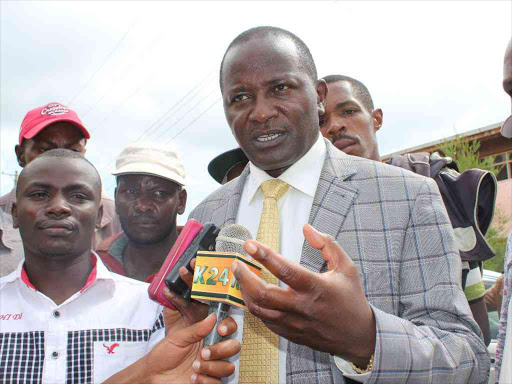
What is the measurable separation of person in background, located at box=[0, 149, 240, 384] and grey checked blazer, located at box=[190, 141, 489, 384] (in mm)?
661

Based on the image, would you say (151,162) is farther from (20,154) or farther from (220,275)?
(220,275)

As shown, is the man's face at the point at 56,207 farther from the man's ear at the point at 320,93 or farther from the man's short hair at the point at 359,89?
the man's short hair at the point at 359,89

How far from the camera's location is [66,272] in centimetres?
246

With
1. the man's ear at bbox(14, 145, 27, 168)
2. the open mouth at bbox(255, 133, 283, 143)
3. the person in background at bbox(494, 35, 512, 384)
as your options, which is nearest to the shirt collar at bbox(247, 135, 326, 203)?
the open mouth at bbox(255, 133, 283, 143)

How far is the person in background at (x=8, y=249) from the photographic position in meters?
3.15

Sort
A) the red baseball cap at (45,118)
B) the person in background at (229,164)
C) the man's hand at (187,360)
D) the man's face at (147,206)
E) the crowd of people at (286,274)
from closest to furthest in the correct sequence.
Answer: the crowd of people at (286,274), the man's hand at (187,360), the man's face at (147,206), the red baseball cap at (45,118), the person in background at (229,164)

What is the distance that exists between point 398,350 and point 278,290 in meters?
0.48

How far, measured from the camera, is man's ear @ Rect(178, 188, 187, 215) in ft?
11.9

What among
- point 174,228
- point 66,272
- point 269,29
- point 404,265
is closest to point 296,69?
point 269,29

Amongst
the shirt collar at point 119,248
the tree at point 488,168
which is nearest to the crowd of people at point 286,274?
Result: the shirt collar at point 119,248

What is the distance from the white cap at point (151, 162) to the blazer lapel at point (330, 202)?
1588 millimetres

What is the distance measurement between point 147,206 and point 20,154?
3.75ft

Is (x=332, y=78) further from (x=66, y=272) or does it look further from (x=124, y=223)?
(x=66, y=272)

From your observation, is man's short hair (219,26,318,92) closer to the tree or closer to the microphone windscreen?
the microphone windscreen
